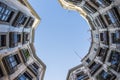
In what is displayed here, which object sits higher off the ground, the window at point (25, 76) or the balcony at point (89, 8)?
the balcony at point (89, 8)

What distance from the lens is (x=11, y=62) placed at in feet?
Answer: 112

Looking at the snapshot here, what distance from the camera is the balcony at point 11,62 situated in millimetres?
31331

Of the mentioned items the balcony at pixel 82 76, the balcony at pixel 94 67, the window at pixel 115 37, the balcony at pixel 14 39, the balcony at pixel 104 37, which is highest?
the window at pixel 115 37

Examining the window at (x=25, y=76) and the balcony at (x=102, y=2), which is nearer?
the balcony at (x=102, y=2)

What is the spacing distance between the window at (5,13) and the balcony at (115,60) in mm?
17624

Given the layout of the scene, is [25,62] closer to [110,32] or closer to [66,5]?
[110,32]

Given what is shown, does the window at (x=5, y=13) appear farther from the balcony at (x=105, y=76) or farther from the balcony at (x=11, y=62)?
the balcony at (x=105, y=76)

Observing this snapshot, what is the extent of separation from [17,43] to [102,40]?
1564 cm

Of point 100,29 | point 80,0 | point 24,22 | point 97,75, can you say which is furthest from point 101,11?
point 24,22

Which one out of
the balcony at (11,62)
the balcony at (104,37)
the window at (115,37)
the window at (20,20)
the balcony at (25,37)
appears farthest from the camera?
the balcony at (25,37)

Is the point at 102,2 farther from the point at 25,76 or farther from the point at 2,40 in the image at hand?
the point at 25,76

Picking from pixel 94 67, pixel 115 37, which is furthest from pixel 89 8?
pixel 94 67

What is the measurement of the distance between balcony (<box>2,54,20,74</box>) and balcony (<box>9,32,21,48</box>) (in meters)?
1.91

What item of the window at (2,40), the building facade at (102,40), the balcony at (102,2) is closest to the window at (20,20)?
the window at (2,40)
